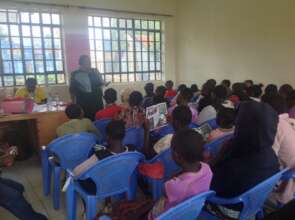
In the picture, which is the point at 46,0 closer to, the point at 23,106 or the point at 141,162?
the point at 23,106

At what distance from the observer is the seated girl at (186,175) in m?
1.34

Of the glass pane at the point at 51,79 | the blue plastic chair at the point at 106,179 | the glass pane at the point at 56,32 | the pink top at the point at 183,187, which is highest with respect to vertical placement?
the glass pane at the point at 56,32

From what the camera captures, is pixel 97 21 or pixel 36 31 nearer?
pixel 36 31

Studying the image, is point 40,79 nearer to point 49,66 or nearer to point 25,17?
point 49,66

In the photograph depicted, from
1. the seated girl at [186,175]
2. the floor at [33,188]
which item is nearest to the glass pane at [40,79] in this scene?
the floor at [33,188]

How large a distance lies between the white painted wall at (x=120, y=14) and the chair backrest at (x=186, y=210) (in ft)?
16.1

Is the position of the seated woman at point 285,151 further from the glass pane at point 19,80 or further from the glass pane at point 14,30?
the glass pane at point 14,30

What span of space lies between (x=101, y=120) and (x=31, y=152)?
1.49 metres

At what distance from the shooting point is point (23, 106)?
10.6 ft

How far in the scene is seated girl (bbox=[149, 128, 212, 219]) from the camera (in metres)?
1.34

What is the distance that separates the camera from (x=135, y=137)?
2.60m

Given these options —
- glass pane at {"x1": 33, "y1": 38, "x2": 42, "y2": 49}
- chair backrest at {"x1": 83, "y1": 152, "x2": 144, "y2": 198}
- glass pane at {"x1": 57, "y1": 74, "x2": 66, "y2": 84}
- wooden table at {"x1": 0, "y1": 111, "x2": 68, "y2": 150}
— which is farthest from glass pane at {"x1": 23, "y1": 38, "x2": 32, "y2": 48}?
chair backrest at {"x1": 83, "y1": 152, "x2": 144, "y2": 198}

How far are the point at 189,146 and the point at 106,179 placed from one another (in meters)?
0.69

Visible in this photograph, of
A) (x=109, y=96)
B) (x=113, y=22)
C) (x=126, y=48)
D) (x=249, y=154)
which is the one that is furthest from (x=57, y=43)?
(x=249, y=154)
